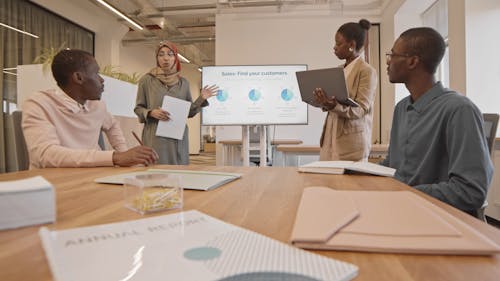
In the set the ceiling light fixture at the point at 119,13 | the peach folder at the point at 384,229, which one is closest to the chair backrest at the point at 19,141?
the peach folder at the point at 384,229

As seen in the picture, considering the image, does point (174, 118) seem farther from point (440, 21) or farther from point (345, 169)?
point (440, 21)

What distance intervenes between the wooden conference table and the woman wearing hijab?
132 cm

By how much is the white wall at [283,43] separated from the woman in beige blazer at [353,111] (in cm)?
327

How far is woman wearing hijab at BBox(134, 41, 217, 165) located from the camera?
8.23ft

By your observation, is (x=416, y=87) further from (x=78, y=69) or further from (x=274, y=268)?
(x=78, y=69)

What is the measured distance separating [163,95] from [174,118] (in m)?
0.25

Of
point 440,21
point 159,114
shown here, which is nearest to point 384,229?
point 159,114

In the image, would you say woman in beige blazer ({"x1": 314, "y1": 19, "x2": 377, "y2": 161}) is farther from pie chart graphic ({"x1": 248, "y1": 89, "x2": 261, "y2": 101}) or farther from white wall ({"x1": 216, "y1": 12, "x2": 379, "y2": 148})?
white wall ({"x1": 216, "y1": 12, "x2": 379, "y2": 148})

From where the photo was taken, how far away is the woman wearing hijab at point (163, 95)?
2510 millimetres

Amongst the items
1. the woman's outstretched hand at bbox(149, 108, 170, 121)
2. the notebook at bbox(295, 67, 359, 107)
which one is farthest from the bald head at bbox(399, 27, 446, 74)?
the woman's outstretched hand at bbox(149, 108, 170, 121)

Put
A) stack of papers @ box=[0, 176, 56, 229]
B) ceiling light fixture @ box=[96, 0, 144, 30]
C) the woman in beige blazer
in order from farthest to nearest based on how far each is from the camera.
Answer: ceiling light fixture @ box=[96, 0, 144, 30]
the woman in beige blazer
stack of papers @ box=[0, 176, 56, 229]

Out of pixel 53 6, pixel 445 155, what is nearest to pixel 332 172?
pixel 445 155

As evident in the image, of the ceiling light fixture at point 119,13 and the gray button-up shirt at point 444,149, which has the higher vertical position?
the ceiling light fixture at point 119,13

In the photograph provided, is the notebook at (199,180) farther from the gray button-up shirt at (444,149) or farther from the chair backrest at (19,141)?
the chair backrest at (19,141)
